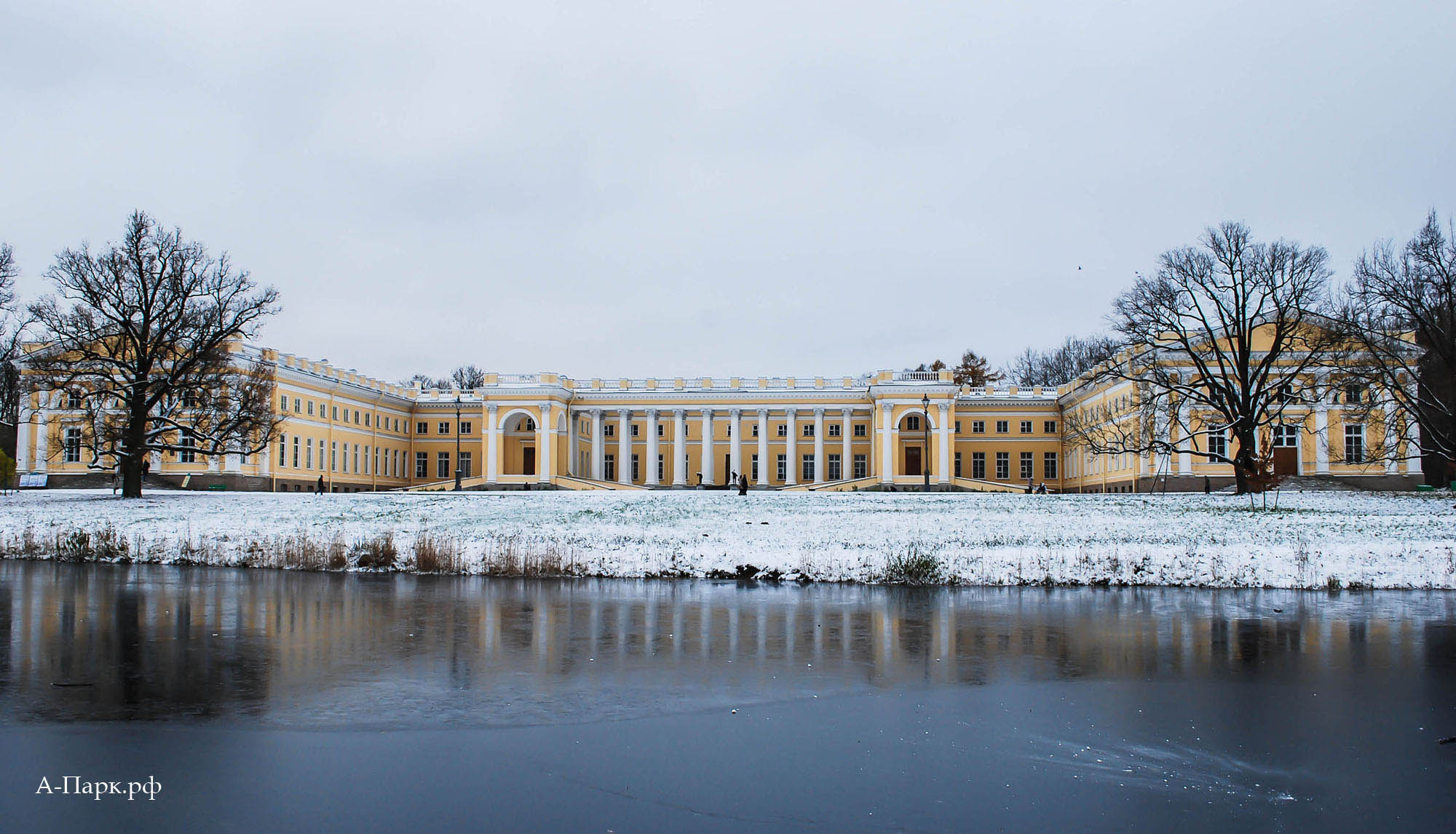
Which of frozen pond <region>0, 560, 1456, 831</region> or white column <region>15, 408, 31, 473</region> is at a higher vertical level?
white column <region>15, 408, 31, 473</region>

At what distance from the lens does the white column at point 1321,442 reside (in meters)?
55.5

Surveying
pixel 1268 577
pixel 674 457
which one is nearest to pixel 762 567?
pixel 1268 577

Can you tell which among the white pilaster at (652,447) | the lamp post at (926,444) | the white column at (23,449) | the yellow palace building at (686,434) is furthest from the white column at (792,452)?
the white column at (23,449)

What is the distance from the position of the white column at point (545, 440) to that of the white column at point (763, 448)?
16.6 meters

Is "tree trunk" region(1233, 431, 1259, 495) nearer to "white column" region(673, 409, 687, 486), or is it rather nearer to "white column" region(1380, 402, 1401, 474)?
"white column" region(1380, 402, 1401, 474)

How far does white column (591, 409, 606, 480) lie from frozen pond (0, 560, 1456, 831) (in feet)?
218

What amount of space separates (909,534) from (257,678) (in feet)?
60.8

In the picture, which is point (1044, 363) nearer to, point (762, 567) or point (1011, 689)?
point (762, 567)

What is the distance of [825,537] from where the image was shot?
2450 cm

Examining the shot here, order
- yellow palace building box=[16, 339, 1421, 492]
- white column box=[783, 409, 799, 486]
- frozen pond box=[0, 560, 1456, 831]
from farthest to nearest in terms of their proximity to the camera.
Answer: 1. white column box=[783, 409, 799, 486]
2. yellow palace building box=[16, 339, 1421, 492]
3. frozen pond box=[0, 560, 1456, 831]

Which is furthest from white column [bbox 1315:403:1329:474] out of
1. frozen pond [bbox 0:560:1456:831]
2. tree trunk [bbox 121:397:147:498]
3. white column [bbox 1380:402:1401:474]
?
tree trunk [bbox 121:397:147:498]

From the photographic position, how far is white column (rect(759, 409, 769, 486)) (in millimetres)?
79938

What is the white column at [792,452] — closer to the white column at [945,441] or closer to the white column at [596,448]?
the white column at [945,441]

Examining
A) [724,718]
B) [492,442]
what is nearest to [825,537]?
[724,718]
